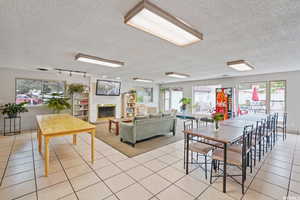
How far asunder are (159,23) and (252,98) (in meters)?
6.53

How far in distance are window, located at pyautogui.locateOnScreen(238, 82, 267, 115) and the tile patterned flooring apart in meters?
2.97

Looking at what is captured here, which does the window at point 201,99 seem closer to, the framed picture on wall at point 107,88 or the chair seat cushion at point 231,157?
the framed picture on wall at point 107,88

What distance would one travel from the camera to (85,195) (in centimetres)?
189

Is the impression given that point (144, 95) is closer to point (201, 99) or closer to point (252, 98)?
point (201, 99)

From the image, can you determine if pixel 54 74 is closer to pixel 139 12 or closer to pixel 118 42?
pixel 118 42

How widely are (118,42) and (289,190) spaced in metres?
3.72

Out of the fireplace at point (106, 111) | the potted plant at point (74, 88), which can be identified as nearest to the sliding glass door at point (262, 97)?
the fireplace at point (106, 111)

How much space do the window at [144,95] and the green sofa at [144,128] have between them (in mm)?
4868

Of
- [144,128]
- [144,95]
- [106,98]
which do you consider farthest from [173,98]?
[144,128]

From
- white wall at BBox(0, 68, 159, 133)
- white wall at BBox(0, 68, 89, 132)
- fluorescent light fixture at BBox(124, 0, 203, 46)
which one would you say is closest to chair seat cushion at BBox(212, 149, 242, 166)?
fluorescent light fixture at BBox(124, 0, 203, 46)

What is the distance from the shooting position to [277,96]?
550 centimetres

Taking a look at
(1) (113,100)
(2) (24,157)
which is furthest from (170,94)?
(2) (24,157)

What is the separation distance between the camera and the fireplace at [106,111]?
23.4 feet

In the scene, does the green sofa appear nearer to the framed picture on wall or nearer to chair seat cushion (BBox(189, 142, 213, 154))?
chair seat cushion (BBox(189, 142, 213, 154))
